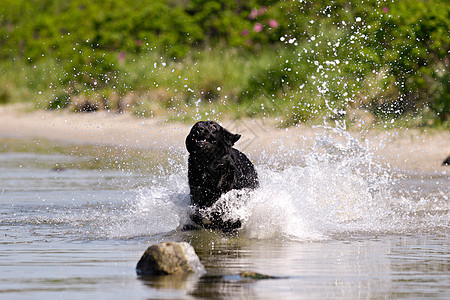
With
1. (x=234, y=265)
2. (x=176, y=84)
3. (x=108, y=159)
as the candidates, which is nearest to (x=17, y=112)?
(x=176, y=84)

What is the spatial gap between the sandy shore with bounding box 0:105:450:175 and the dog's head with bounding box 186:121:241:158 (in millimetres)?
3133

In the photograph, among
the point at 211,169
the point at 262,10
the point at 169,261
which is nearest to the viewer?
the point at 169,261

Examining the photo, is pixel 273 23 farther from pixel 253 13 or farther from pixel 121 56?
pixel 121 56

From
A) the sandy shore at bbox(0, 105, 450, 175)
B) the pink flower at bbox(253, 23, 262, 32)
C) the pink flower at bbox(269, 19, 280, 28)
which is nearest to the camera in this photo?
the sandy shore at bbox(0, 105, 450, 175)

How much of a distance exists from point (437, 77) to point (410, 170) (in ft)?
9.12

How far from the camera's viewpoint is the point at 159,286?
16.6 ft

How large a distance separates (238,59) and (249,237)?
42.1 feet

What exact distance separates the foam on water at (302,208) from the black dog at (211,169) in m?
0.09

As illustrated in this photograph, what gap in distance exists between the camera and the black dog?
731 centimetres

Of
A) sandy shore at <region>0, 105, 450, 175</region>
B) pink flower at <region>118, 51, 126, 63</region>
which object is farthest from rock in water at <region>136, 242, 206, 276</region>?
pink flower at <region>118, 51, 126, 63</region>

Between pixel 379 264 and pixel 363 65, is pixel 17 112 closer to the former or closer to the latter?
pixel 363 65

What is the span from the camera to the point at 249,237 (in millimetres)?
7473

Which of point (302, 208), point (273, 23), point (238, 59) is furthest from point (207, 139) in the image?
point (273, 23)

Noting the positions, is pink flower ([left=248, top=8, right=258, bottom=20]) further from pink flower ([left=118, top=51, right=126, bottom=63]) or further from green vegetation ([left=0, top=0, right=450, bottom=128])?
pink flower ([left=118, top=51, right=126, bottom=63])
